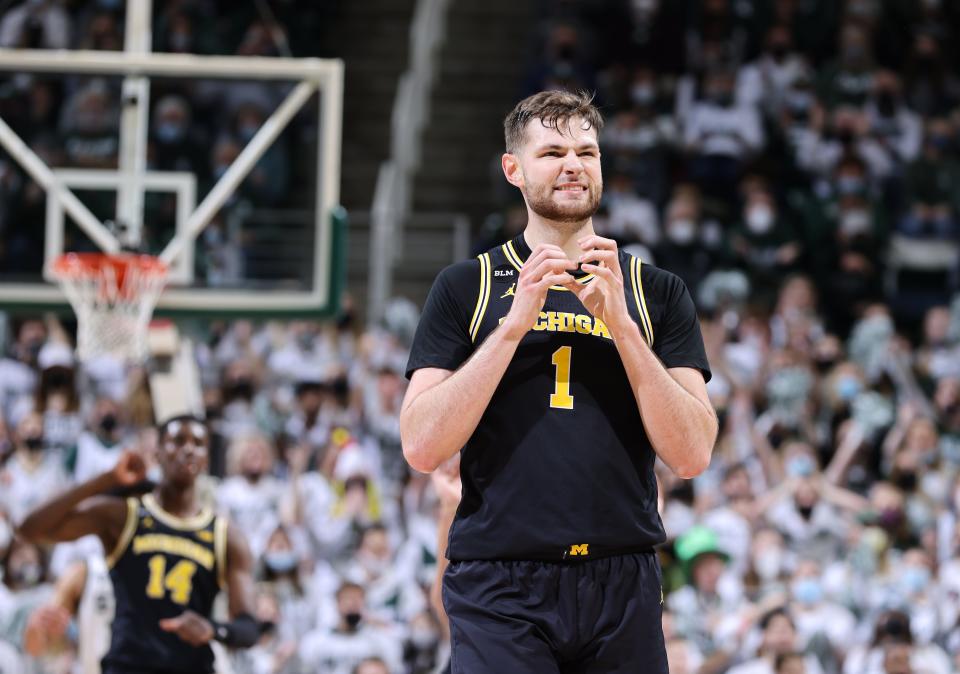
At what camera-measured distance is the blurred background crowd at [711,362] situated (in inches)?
440

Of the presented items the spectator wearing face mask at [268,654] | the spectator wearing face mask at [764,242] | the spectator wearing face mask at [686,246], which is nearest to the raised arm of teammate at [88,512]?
the spectator wearing face mask at [268,654]

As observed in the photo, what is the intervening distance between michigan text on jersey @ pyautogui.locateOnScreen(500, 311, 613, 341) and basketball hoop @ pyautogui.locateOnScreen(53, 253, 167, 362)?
4.73 meters

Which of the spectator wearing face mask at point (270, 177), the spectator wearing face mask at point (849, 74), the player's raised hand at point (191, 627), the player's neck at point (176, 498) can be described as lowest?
the player's raised hand at point (191, 627)

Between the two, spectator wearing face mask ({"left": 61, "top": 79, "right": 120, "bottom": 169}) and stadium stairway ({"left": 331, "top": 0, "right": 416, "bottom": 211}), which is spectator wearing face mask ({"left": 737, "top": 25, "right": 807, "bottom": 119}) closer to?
stadium stairway ({"left": 331, "top": 0, "right": 416, "bottom": 211})

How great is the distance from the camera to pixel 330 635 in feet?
37.0

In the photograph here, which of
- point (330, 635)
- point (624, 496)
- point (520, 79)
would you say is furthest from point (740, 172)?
point (624, 496)

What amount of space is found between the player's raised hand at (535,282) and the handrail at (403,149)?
39.7 ft

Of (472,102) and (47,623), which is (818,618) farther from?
(472,102)

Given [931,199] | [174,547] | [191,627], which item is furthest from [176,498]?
[931,199]

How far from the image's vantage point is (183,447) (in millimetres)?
7219

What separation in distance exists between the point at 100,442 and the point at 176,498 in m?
5.35

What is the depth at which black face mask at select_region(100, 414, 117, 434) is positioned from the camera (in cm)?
1264

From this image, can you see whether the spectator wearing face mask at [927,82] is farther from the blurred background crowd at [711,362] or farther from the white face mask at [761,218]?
the white face mask at [761,218]

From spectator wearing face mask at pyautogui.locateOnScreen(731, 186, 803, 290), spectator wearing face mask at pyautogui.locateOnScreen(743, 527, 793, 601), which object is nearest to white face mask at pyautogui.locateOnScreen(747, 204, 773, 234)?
spectator wearing face mask at pyautogui.locateOnScreen(731, 186, 803, 290)
